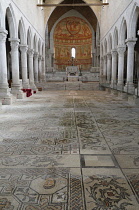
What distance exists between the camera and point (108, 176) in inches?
114

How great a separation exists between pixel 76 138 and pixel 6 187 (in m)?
2.38

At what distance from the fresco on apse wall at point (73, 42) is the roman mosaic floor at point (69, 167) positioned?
35870 millimetres

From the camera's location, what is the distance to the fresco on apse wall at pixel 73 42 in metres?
39.6

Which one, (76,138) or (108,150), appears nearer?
Result: (108,150)

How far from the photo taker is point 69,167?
126 inches

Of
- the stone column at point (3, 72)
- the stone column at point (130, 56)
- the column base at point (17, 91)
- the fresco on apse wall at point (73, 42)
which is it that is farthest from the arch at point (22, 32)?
the fresco on apse wall at point (73, 42)

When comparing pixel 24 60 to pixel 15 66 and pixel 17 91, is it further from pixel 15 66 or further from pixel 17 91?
pixel 17 91

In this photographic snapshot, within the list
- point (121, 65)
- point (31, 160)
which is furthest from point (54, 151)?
point (121, 65)

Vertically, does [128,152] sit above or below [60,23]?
below

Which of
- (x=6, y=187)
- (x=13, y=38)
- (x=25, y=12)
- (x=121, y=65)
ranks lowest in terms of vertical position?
(x=6, y=187)

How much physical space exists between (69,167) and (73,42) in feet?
132

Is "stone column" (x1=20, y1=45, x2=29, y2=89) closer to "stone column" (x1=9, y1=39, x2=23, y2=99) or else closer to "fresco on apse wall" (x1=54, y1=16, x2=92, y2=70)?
"stone column" (x1=9, y1=39, x2=23, y2=99)

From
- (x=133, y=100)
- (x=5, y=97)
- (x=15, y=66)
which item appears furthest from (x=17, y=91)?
(x=133, y=100)

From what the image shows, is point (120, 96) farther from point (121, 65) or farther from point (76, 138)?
point (76, 138)
